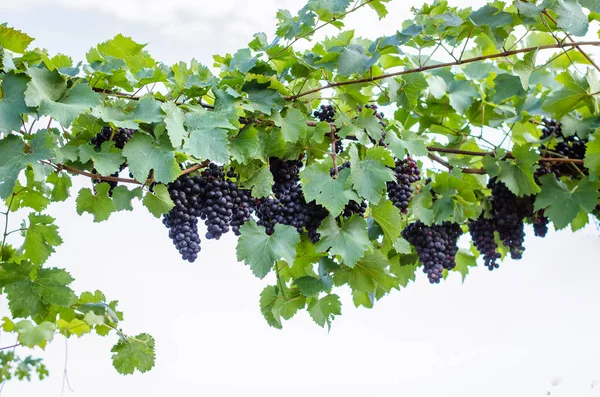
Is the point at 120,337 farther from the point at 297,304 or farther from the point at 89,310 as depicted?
the point at 297,304

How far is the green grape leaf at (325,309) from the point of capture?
6.02 ft

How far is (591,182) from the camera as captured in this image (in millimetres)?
1771

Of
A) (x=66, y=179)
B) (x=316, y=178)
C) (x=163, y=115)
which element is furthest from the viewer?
(x=66, y=179)

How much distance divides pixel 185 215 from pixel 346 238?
1.22ft

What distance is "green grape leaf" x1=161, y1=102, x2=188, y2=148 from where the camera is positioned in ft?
4.22

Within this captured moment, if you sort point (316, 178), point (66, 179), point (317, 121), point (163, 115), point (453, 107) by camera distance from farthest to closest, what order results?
point (453, 107) → point (317, 121) → point (66, 179) → point (316, 178) → point (163, 115)

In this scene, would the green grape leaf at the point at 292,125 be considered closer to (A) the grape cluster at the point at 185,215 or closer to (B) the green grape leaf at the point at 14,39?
(A) the grape cluster at the point at 185,215

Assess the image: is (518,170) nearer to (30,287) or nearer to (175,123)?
(175,123)

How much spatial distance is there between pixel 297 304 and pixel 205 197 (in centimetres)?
50

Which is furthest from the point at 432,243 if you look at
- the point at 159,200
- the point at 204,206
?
the point at 159,200

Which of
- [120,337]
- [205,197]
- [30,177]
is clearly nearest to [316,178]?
[205,197]

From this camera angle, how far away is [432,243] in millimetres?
1844

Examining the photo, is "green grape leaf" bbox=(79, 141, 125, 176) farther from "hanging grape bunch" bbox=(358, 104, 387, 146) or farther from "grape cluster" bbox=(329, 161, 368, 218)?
"hanging grape bunch" bbox=(358, 104, 387, 146)

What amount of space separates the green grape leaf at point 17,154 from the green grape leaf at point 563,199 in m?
1.25
